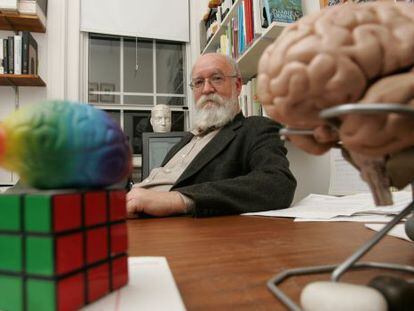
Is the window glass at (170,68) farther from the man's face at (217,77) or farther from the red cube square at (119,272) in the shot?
the red cube square at (119,272)

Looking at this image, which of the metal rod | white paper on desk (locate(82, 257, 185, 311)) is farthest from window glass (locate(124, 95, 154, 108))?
the metal rod

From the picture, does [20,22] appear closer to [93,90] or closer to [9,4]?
[9,4]

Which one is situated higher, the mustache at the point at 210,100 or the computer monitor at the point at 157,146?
the mustache at the point at 210,100

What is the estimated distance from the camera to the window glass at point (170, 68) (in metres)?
3.02

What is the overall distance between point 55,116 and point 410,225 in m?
0.42

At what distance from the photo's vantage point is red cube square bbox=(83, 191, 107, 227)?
10.7 inches

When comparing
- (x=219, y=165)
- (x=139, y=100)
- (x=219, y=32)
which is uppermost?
(x=219, y=32)

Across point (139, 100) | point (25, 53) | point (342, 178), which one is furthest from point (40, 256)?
point (139, 100)

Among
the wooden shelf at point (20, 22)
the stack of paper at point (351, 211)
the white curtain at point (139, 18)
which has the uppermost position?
the white curtain at point (139, 18)

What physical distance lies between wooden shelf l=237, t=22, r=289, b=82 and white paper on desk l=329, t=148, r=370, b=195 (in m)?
0.51

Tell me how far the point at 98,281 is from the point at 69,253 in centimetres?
4

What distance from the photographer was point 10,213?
261 mm

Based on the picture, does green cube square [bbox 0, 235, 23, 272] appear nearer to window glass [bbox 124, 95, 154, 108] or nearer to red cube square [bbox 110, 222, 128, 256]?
red cube square [bbox 110, 222, 128, 256]

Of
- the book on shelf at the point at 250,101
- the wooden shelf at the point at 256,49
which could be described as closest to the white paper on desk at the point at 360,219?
the wooden shelf at the point at 256,49
